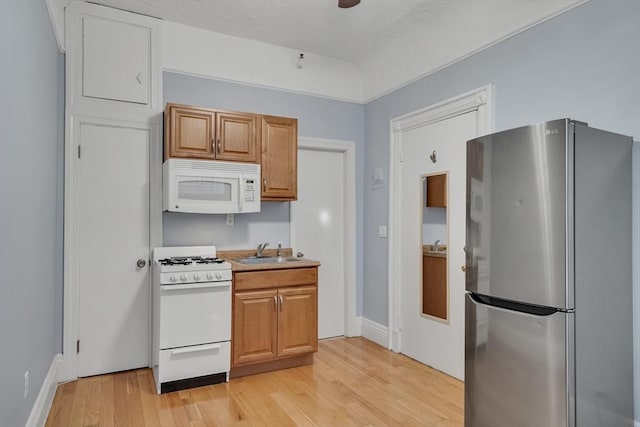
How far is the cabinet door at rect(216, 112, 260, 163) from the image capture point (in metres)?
3.43

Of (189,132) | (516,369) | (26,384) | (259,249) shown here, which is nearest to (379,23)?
(189,132)

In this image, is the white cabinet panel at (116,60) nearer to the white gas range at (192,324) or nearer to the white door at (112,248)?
the white door at (112,248)

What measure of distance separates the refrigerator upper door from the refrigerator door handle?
0.05 meters

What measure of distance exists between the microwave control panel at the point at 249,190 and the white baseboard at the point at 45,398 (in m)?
1.90

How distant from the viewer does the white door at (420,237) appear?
327 centimetres

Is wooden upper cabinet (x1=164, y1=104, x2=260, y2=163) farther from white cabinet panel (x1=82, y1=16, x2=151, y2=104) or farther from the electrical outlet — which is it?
the electrical outlet

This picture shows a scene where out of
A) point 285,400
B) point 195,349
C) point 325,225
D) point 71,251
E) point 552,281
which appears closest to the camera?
point 552,281

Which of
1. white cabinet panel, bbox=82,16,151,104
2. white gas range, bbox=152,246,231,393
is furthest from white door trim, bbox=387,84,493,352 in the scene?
white cabinet panel, bbox=82,16,151,104

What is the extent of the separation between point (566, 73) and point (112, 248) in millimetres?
3603

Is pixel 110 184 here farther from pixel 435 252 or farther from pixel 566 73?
pixel 566 73

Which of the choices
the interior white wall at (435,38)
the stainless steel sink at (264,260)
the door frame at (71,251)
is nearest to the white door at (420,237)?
the interior white wall at (435,38)

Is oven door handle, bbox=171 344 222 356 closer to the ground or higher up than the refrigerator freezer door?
closer to the ground

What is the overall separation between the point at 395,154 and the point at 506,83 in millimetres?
1310

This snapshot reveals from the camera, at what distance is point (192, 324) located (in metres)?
3.03
